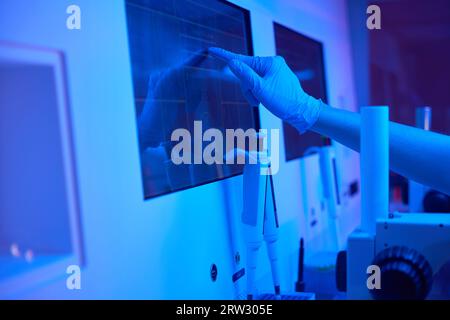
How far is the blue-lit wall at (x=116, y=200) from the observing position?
814 millimetres

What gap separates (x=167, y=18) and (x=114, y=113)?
0.30 meters

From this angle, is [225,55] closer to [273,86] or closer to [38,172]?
[273,86]

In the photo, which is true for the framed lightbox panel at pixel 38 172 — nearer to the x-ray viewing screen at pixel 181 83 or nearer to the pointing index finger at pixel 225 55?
the x-ray viewing screen at pixel 181 83

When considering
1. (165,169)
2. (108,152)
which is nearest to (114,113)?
(108,152)

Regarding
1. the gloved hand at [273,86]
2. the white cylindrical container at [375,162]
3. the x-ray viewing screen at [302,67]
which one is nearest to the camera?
the white cylindrical container at [375,162]

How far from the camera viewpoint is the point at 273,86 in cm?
119

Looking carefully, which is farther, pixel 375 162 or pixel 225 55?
pixel 225 55

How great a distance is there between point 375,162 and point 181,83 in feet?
1.55

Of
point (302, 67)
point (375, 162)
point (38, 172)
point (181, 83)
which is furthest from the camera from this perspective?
point (302, 67)

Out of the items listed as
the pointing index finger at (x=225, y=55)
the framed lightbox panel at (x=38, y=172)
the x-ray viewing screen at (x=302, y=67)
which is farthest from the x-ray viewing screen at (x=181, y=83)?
the x-ray viewing screen at (x=302, y=67)

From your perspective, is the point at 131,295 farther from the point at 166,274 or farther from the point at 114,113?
the point at 114,113

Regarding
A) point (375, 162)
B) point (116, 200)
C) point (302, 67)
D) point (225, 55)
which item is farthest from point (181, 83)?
point (302, 67)

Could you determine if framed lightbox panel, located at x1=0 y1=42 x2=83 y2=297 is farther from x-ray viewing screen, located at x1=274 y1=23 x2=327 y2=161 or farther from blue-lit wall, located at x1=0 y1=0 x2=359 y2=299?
x-ray viewing screen, located at x1=274 y1=23 x2=327 y2=161

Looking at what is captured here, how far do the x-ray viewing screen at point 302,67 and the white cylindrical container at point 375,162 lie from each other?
63 centimetres
